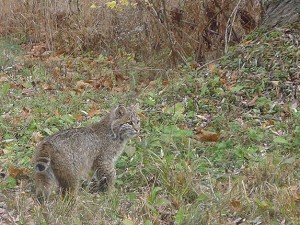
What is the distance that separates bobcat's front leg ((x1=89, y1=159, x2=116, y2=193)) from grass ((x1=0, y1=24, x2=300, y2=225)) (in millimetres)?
101

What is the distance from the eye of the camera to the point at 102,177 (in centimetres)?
630

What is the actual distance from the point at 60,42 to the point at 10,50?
1040 millimetres

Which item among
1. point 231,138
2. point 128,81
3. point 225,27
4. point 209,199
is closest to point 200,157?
point 231,138

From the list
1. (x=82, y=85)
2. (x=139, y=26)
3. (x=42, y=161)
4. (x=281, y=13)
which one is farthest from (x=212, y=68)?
(x=139, y=26)

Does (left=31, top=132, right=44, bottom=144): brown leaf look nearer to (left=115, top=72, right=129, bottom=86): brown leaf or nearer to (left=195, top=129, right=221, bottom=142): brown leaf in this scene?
(left=195, top=129, right=221, bottom=142): brown leaf

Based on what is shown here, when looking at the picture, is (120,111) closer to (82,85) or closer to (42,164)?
(42,164)

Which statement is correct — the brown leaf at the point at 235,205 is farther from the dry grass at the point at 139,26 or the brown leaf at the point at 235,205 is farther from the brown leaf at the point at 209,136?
the dry grass at the point at 139,26

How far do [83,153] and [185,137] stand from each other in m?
1.30

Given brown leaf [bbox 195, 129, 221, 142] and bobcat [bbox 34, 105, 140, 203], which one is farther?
brown leaf [bbox 195, 129, 221, 142]

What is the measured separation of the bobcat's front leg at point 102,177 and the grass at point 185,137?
0.33ft

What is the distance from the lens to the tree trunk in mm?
9438

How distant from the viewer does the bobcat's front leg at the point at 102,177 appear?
20.6ft

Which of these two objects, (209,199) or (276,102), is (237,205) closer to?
(209,199)

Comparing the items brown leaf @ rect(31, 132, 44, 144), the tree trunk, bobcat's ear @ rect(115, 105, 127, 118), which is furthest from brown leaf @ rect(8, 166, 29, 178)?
the tree trunk
